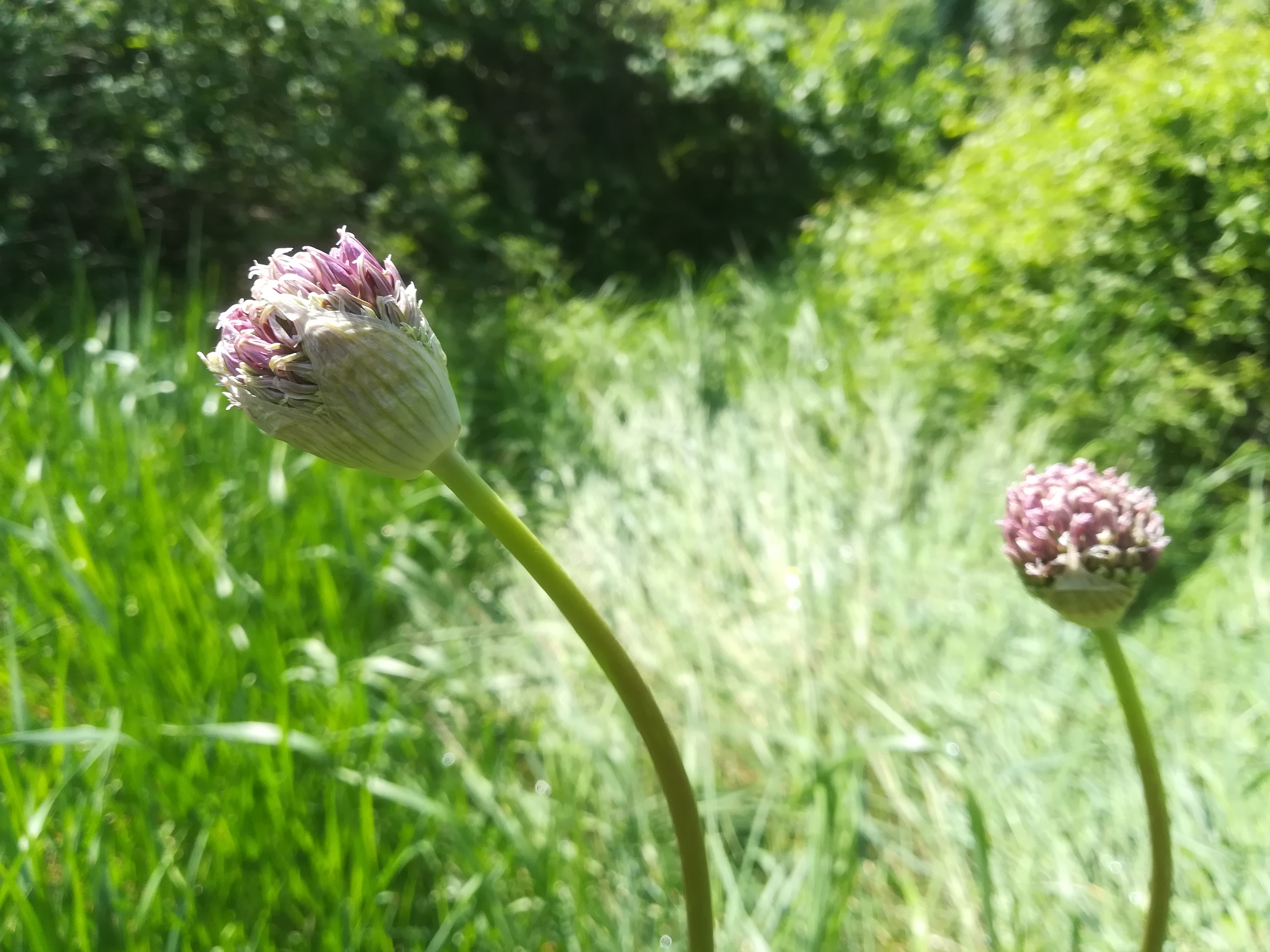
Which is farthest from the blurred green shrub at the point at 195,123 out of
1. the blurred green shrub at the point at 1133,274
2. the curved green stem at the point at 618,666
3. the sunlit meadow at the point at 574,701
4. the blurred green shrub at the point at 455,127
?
the curved green stem at the point at 618,666

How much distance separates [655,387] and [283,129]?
189 centimetres

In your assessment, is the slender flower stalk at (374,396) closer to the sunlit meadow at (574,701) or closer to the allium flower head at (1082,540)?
the allium flower head at (1082,540)

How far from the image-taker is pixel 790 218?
4.36 meters

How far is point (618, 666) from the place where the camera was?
1.18 feet

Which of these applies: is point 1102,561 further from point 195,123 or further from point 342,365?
point 195,123

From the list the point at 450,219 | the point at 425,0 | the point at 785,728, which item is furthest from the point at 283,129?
the point at 785,728

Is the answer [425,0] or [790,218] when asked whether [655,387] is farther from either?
[425,0]

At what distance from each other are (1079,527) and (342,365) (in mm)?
472

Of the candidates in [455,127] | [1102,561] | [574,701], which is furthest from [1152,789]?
[455,127]

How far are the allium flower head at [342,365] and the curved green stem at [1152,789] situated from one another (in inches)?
16.6

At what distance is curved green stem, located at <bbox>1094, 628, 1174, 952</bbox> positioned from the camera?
0.46 metres

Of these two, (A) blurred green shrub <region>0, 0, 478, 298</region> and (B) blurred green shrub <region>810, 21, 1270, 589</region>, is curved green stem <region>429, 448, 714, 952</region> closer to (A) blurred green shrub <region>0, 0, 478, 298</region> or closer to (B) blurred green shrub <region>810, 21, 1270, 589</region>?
(B) blurred green shrub <region>810, 21, 1270, 589</region>

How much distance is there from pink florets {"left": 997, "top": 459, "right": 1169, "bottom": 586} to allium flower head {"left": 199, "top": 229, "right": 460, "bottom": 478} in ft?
1.30

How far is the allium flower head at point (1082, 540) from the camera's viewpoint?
0.49 meters
